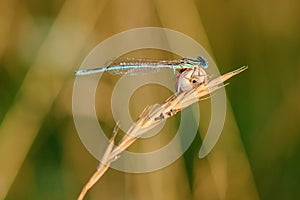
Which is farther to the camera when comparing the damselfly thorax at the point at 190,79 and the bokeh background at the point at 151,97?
the bokeh background at the point at 151,97

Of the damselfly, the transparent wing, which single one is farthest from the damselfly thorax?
the transparent wing

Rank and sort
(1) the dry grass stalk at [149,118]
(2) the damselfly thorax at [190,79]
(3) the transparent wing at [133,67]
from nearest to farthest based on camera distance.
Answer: (1) the dry grass stalk at [149,118]
(2) the damselfly thorax at [190,79]
(3) the transparent wing at [133,67]

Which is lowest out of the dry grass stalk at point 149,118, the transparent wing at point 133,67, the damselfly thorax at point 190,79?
the dry grass stalk at point 149,118

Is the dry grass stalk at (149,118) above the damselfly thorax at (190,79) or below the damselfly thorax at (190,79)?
below

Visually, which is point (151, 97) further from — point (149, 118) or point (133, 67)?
point (149, 118)

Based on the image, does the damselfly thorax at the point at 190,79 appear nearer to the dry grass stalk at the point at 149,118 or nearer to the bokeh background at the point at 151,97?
the dry grass stalk at the point at 149,118

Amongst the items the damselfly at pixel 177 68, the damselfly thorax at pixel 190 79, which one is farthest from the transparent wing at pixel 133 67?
the damselfly thorax at pixel 190 79

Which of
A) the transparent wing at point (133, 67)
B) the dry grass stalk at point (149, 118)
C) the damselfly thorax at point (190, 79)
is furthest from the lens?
the transparent wing at point (133, 67)

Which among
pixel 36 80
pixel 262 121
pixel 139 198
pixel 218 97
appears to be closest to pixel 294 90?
pixel 262 121
